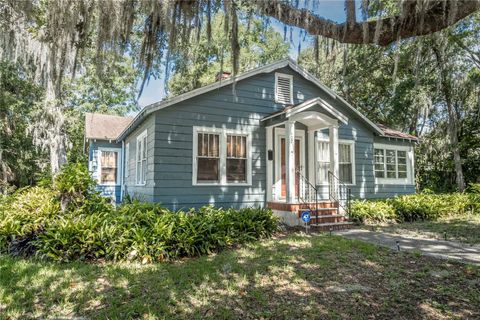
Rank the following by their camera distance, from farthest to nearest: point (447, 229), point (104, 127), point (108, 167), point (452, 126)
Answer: point (104, 127), point (452, 126), point (108, 167), point (447, 229)

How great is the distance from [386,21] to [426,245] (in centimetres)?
518

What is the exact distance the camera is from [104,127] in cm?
1578

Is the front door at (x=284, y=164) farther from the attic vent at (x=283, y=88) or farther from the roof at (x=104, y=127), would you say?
the roof at (x=104, y=127)

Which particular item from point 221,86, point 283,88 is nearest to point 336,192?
point 283,88

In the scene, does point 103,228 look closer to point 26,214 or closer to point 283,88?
point 26,214

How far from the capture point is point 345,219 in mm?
9047

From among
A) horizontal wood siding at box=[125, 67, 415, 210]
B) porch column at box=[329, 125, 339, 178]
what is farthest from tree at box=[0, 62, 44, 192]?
porch column at box=[329, 125, 339, 178]

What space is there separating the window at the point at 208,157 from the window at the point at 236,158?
373mm

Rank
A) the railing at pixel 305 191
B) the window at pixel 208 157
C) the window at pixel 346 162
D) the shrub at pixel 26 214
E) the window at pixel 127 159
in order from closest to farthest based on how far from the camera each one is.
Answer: the shrub at pixel 26 214
the window at pixel 208 157
the railing at pixel 305 191
the window at pixel 346 162
the window at pixel 127 159

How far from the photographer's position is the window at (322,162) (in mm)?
10253

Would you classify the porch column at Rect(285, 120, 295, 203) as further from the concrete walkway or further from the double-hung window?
the double-hung window

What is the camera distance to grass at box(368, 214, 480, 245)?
285 inches

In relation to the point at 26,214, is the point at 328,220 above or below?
below

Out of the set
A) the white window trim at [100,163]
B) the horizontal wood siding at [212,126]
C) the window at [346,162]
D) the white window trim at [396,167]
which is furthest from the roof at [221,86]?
the white window trim at [100,163]
